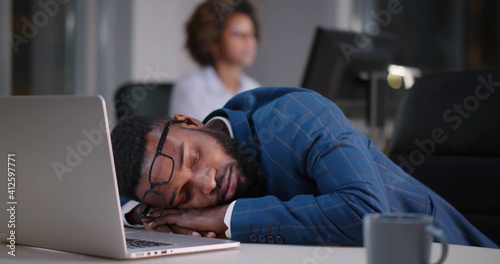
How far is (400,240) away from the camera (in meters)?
0.61

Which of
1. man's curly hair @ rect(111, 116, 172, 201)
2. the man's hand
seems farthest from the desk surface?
man's curly hair @ rect(111, 116, 172, 201)

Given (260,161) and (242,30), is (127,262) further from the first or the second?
(242,30)

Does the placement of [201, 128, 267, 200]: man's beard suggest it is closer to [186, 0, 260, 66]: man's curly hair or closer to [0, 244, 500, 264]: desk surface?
[0, 244, 500, 264]: desk surface

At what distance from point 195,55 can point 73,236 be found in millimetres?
2904

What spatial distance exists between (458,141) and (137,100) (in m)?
1.81

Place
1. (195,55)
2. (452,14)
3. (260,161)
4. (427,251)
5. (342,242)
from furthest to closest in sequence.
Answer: (452,14) < (195,55) < (260,161) < (342,242) < (427,251)

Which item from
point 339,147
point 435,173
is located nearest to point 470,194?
point 435,173

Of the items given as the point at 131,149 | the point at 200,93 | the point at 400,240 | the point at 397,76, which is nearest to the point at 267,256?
the point at 400,240

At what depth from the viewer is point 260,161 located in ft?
4.25

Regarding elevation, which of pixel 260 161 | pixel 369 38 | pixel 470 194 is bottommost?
pixel 470 194
